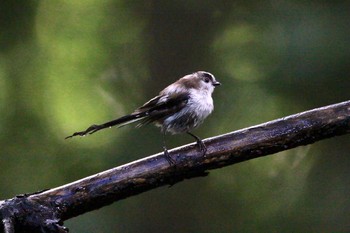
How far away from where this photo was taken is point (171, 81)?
739cm

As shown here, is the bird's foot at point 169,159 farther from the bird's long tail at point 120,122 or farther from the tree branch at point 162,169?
the bird's long tail at point 120,122

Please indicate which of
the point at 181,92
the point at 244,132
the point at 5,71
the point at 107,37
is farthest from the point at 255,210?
the point at 244,132

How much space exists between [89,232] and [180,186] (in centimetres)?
105

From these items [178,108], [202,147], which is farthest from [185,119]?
[202,147]

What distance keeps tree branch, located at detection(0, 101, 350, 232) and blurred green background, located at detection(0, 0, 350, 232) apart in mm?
3715

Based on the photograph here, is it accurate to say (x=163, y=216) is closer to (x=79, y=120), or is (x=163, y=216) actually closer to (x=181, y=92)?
(x=79, y=120)

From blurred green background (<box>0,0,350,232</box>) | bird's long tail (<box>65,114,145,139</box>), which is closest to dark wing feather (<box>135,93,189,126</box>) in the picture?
bird's long tail (<box>65,114,145,139</box>)

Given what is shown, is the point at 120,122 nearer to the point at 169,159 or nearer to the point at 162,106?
the point at 169,159

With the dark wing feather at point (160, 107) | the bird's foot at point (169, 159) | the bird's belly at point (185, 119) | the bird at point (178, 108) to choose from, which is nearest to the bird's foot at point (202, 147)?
the bird's foot at point (169, 159)

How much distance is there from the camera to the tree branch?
3.47 m

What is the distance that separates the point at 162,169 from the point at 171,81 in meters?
3.81

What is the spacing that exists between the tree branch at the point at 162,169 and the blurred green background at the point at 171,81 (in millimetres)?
3715

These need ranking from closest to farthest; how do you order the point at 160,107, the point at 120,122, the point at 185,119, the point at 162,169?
the point at 162,169, the point at 120,122, the point at 160,107, the point at 185,119

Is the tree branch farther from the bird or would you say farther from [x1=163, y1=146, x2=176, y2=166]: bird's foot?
the bird
